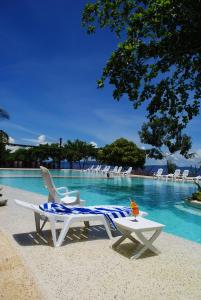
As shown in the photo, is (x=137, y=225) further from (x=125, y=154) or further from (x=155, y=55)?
(x=125, y=154)

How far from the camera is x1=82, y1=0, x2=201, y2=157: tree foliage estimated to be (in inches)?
387

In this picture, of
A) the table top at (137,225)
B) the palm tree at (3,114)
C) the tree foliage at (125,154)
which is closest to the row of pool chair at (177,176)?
the tree foliage at (125,154)

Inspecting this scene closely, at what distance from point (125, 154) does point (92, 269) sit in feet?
102

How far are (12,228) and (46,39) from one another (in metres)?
14.1

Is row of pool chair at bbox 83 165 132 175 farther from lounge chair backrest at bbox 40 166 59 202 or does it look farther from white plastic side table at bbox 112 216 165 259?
white plastic side table at bbox 112 216 165 259

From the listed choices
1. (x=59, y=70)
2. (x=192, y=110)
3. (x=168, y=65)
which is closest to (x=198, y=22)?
(x=168, y=65)

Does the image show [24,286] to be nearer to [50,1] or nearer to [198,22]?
[198,22]

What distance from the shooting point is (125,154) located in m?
34.7

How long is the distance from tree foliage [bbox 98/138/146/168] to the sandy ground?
29.4m

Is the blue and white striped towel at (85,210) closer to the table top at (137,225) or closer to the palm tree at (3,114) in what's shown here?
the table top at (137,225)

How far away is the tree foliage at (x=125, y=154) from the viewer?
3469cm

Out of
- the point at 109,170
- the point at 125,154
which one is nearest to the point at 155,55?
the point at 109,170

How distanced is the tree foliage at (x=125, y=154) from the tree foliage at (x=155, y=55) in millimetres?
21449

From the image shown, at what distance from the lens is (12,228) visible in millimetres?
5699
